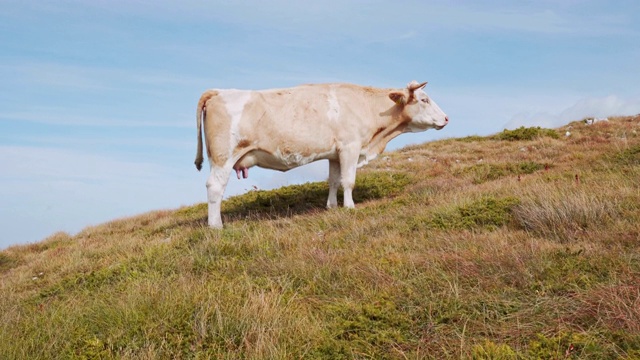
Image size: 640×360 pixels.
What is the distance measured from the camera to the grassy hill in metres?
4.59

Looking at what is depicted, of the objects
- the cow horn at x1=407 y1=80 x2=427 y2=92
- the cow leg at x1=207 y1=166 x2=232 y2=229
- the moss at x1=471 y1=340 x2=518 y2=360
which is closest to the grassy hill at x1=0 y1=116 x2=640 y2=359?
the moss at x1=471 y1=340 x2=518 y2=360

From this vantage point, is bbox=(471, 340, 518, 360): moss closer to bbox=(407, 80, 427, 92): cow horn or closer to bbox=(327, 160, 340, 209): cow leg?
bbox=(327, 160, 340, 209): cow leg

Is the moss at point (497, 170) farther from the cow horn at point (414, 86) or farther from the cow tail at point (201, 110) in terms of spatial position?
the cow tail at point (201, 110)

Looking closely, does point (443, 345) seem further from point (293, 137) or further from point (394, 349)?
point (293, 137)

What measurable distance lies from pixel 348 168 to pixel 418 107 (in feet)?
7.82

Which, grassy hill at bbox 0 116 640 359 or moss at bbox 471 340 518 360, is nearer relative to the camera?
moss at bbox 471 340 518 360

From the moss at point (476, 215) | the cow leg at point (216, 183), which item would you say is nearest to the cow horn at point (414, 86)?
the moss at point (476, 215)

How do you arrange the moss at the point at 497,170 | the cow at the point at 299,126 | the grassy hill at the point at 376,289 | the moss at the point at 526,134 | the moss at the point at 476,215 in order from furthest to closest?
the moss at the point at 526,134
the moss at the point at 497,170
the cow at the point at 299,126
the moss at the point at 476,215
the grassy hill at the point at 376,289

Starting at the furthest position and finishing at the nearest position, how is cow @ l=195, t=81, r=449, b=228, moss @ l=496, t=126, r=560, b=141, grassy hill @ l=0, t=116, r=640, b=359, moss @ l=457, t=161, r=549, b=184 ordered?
moss @ l=496, t=126, r=560, b=141, moss @ l=457, t=161, r=549, b=184, cow @ l=195, t=81, r=449, b=228, grassy hill @ l=0, t=116, r=640, b=359

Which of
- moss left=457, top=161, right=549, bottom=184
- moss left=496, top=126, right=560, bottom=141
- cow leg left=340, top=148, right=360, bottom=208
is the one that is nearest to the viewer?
cow leg left=340, top=148, right=360, bottom=208

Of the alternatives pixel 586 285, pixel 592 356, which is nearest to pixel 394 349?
pixel 592 356

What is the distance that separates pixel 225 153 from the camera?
11.1 meters

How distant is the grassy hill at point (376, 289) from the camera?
4.59 m

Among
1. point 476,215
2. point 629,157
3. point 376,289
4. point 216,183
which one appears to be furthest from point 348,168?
point 376,289
